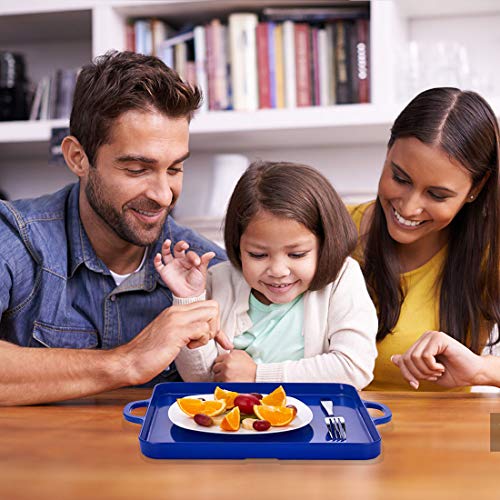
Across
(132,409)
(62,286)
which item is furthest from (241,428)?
(62,286)

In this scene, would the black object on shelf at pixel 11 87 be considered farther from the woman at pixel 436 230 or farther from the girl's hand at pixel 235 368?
the girl's hand at pixel 235 368

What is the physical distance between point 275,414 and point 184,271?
595 mm

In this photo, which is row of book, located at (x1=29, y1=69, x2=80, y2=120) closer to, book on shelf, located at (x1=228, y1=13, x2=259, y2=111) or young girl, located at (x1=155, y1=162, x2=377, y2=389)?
book on shelf, located at (x1=228, y1=13, x2=259, y2=111)

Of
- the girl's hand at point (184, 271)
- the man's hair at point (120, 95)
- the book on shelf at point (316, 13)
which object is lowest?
the girl's hand at point (184, 271)

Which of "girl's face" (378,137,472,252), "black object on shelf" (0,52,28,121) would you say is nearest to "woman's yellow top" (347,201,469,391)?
"girl's face" (378,137,472,252)

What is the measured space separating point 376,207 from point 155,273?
58cm

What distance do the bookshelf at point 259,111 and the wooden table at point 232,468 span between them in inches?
60.7

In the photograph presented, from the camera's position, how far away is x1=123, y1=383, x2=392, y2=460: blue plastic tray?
0.97m

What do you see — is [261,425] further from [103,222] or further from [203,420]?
[103,222]

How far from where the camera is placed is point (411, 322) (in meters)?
1.78

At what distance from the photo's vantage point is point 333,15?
2.56 meters

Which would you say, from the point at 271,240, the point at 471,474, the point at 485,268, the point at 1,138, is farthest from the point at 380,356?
the point at 1,138

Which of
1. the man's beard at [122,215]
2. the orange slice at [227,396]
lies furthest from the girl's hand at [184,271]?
the orange slice at [227,396]

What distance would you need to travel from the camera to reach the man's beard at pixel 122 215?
167 cm
